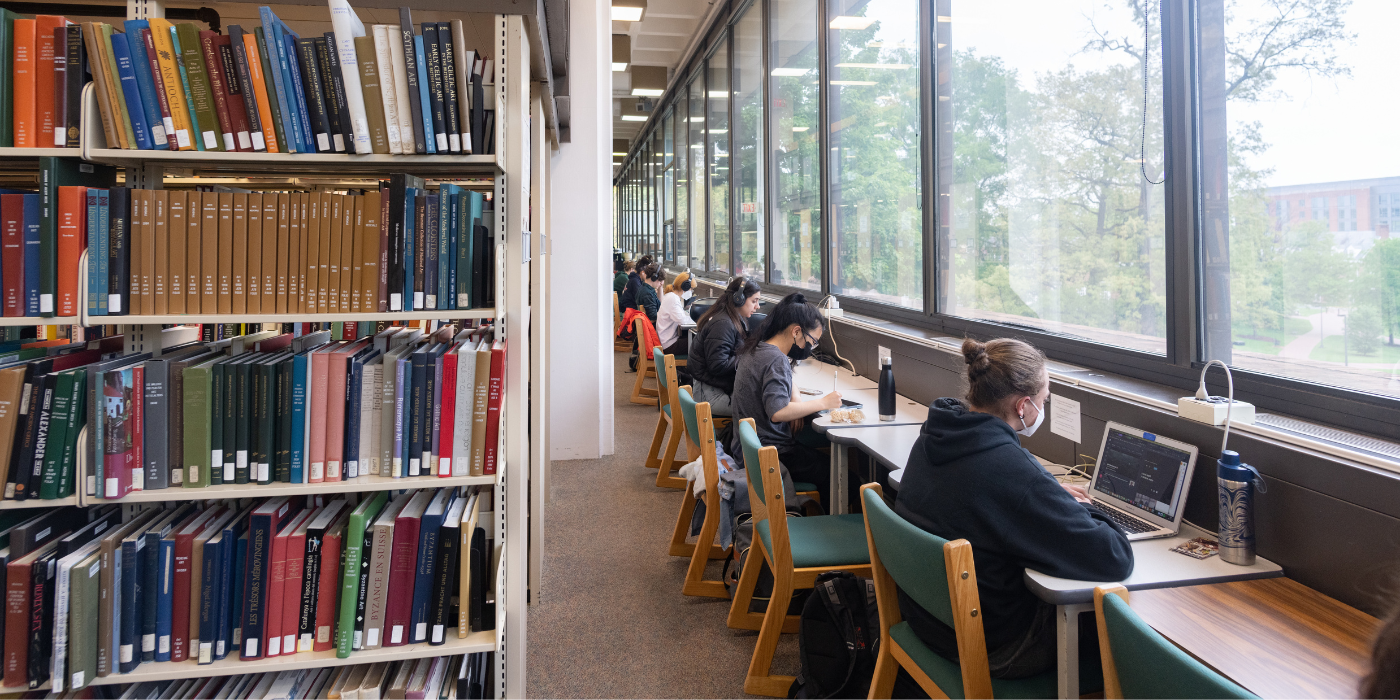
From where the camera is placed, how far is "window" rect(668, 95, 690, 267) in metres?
11.3

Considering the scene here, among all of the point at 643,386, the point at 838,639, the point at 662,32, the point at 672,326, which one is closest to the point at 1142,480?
the point at 838,639

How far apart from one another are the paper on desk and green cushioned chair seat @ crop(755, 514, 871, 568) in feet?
2.36

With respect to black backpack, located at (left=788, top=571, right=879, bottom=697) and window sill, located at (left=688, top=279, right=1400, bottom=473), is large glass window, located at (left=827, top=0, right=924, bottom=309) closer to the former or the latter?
window sill, located at (left=688, top=279, right=1400, bottom=473)

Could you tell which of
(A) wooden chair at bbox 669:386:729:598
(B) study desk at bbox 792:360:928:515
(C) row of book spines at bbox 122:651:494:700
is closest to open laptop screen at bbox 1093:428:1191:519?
(B) study desk at bbox 792:360:928:515

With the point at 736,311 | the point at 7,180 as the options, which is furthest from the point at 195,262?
the point at 736,311

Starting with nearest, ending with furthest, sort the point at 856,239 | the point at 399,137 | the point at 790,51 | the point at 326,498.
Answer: the point at 399,137 → the point at 326,498 → the point at 856,239 → the point at 790,51

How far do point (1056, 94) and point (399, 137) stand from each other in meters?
2.44

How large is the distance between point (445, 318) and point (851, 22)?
13.8 ft

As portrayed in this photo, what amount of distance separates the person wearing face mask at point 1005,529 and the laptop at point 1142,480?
28cm

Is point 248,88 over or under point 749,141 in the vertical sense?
under

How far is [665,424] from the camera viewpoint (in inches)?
194

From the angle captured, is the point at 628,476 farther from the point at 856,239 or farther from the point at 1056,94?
the point at 1056,94

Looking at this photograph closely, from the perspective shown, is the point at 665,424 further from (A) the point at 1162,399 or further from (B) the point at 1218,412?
(B) the point at 1218,412

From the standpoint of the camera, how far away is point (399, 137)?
1787 mm
